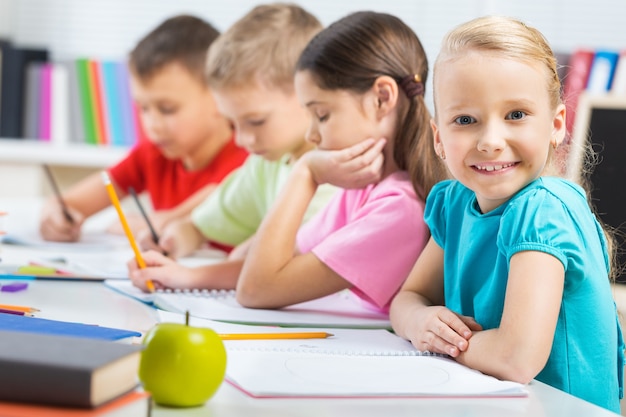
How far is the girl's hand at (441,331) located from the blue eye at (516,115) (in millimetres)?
231

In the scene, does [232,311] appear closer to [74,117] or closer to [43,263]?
[43,263]

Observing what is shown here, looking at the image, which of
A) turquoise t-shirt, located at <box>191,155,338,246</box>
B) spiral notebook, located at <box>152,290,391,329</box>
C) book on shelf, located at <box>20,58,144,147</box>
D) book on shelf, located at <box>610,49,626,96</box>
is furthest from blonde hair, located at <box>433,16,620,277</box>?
book on shelf, located at <box>20,58,144,147</box>

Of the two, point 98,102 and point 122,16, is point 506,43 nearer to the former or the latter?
point 98,102

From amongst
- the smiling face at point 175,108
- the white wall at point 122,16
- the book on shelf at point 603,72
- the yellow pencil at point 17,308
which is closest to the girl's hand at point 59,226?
the smiling face at point 175,108

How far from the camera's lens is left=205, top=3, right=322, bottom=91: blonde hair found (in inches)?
71.4

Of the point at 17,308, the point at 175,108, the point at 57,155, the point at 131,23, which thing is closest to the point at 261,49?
the point at 175,108

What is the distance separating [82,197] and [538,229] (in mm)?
1741

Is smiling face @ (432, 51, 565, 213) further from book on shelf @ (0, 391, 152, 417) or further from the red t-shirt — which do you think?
the red t-shirt

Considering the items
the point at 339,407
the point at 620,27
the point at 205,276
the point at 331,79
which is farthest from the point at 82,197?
the point at 620,27

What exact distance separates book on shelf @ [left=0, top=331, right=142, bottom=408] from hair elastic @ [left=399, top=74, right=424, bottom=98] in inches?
31.5

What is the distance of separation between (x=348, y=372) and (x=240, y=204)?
1137 millimetres

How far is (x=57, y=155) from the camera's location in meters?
3.27

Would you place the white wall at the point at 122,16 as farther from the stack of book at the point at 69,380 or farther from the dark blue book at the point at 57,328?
the stack of book at the point at 69,380

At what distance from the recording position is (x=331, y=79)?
140 centimetres
